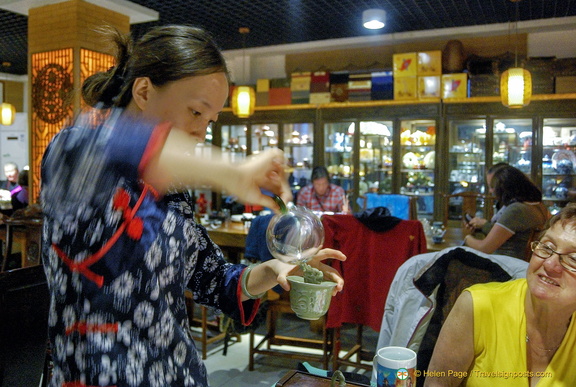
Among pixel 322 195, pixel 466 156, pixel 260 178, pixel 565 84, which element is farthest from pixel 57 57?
pixel 565 84

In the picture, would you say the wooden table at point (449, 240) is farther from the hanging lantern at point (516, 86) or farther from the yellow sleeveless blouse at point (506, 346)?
the yellow sleeveless blouse at point (506, 346)

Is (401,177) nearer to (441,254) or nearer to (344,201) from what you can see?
(344,201)

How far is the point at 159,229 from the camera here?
0.86m

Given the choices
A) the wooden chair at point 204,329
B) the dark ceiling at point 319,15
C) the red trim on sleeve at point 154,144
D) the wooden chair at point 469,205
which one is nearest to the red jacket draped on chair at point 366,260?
the wooden chair at point 204,329

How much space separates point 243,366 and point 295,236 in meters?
2.72

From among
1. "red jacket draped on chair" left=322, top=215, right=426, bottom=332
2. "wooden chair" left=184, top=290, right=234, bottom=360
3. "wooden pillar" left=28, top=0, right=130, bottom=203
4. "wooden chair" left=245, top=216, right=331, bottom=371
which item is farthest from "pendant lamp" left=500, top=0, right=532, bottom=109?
"wooden pillar" left=28, top=0, right=130, bottom=203

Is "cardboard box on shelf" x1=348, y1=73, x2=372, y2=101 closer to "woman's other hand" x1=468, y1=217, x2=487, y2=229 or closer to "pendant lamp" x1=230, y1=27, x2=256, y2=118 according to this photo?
"pendant lamp" x1=230, y1=27, x2=256, y2=118

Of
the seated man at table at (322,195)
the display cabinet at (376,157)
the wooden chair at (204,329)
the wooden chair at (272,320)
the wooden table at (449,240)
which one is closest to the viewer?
the wooden chair at (272,320)

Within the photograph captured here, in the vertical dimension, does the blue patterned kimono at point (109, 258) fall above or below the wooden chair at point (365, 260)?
above

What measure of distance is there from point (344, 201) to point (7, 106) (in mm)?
6075

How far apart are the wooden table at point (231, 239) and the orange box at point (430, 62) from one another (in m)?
3.43

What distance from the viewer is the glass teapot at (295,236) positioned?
3.64ft

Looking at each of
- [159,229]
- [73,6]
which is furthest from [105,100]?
[73,6]

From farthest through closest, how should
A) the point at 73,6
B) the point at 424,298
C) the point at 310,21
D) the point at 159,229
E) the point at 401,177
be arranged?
the point at 401,177, the point at 310,21, the point at 73,6, the point at 424,298, the point at 159,229
